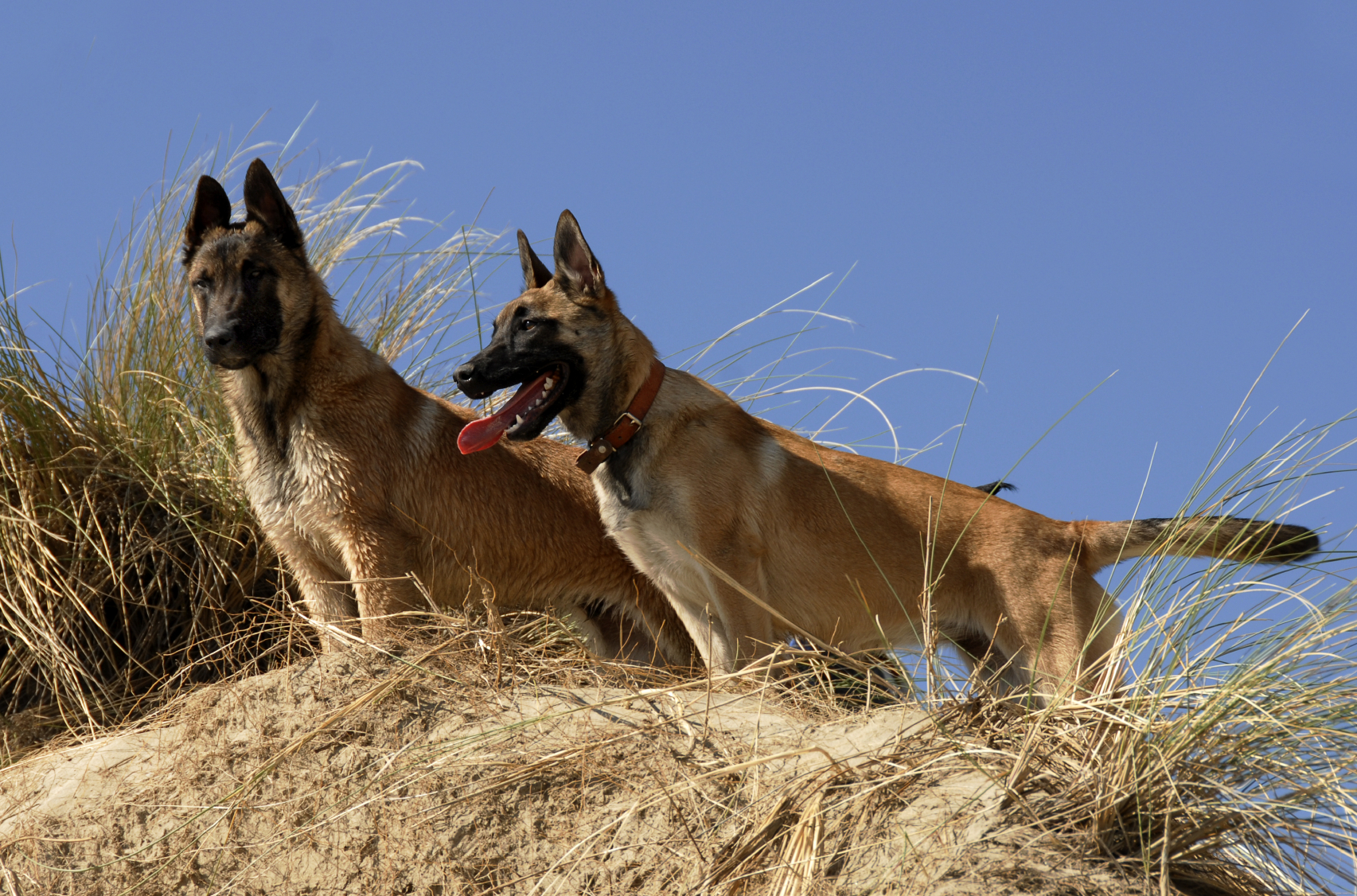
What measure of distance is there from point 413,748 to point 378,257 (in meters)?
4.73

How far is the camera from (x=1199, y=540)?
3.72 m

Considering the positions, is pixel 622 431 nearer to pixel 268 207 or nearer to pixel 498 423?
pixel 498 423

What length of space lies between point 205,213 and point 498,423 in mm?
1874

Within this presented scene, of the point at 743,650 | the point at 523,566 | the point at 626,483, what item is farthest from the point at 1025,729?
the point at 523,566

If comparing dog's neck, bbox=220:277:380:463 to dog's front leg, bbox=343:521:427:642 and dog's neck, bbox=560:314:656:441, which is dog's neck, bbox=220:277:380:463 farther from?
dog's neck, bbox=560:314:656:441

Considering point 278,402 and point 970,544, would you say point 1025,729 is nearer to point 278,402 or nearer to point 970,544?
point 970,544

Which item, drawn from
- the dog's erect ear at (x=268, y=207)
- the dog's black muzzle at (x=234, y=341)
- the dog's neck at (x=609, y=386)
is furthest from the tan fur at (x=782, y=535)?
the dog's erect ear at (x=268, y=207)

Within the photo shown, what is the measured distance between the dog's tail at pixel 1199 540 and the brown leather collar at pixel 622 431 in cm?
216

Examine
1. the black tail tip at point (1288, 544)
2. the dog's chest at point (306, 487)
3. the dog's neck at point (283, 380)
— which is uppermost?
the black tail tip at point (1288, 544)

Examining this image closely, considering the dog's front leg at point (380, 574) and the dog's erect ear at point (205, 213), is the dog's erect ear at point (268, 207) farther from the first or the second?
the dog's front leg at point (380, 574)

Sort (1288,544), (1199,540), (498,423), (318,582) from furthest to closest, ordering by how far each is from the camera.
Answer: (318,582), (498,423), (1288,544), (1199,540)

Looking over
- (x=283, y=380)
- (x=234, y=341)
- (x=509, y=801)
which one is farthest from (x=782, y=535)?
(x=234, y=341)

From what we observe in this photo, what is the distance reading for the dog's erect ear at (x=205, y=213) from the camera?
5.73 metres

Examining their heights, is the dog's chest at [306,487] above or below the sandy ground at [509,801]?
above
